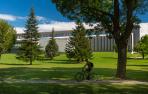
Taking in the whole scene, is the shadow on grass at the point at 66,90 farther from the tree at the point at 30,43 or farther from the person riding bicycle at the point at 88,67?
the tree at the point at 30,43

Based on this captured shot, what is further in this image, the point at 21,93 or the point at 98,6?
the point at 98,6

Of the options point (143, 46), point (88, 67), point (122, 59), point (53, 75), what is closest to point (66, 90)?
point (88, 67)

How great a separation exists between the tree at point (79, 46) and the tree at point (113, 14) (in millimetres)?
40885

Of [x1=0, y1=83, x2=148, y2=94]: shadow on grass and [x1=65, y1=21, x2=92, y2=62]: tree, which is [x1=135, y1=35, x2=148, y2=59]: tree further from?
[x1=0, y1=83, x2=148, y2=94]: shadow on grass

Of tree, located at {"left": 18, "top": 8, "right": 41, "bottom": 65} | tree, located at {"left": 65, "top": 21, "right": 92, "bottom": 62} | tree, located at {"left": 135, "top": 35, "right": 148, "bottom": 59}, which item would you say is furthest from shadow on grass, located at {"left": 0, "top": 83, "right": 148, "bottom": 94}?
tree, located at {"left": 135, "top": 35, "right": 148, "bottom": 59}

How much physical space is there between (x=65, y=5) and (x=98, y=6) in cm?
300

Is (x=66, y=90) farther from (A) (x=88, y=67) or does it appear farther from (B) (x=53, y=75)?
(B) (x=53, y=75)

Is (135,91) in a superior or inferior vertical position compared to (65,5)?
inferior

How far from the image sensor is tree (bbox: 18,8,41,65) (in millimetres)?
70562

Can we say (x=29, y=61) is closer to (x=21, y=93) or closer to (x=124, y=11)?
(x=124, y=11)

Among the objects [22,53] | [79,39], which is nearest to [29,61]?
[22,53]

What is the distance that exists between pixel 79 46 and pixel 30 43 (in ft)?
38.2

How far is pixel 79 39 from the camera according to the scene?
264 feet

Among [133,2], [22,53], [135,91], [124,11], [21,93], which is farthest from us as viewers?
[22,53]
